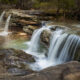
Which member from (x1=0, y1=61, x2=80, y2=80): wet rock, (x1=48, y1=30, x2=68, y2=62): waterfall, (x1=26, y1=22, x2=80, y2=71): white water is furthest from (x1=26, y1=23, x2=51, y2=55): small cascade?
(x1=0, y1=61, x2=80, y2=80): wet rock

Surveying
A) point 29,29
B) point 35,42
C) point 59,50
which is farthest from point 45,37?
point 29,29

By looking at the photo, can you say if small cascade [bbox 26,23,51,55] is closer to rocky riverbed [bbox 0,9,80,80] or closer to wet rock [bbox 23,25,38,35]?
rocky riverbed [bbox 0,9,80,80]

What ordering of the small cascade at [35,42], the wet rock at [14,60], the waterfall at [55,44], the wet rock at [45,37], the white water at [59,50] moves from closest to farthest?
the wet rock at [14,60]
the white water at [59,50]
the waterfall at [55,44]
the wet rock at [45,37]
the small cascade at [35,42]

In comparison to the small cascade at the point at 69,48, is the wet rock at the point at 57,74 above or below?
above

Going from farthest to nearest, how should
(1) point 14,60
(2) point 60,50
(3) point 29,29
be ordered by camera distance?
(3) point 29,29
(2) point 60,50
(1) point 14,60

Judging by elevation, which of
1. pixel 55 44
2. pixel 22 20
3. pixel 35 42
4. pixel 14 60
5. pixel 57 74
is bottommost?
pixel 35 42

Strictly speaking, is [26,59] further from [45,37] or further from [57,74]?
[57,74]

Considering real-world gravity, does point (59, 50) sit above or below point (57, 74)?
below

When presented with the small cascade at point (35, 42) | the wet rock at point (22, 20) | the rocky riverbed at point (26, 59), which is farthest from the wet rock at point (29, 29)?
the small cascade at point (35, 42)

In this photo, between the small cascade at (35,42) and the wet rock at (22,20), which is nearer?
the small cascade at (35,42)

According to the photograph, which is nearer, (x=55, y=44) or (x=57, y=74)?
(x=57, y=74)

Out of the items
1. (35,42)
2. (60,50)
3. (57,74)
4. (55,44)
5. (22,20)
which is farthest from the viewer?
(22,20)

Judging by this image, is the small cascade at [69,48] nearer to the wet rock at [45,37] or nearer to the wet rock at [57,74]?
the wet rock at [45,37]

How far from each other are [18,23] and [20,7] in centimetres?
490
